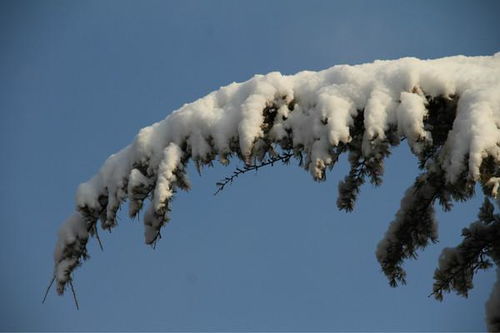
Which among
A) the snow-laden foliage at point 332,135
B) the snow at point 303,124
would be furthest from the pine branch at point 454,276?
the snow at point 303,124

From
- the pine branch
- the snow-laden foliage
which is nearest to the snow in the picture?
the snow-laden foliage

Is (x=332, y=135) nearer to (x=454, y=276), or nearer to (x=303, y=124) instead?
(x=303, y=124)

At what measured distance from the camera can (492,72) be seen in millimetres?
3248

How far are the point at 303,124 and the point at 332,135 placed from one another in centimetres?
24

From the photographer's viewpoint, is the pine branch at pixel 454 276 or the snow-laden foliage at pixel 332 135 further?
the pine branch at pixel 454 276

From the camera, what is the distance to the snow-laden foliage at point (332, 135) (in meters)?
2.83

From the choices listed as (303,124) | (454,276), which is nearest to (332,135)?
(303,124)

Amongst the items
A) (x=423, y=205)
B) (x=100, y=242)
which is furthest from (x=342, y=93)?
(x=100, y=242)

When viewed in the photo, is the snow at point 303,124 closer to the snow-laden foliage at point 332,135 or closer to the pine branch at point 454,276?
the snow-laden foliage at point 332,135

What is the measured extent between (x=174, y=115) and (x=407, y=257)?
194 cm

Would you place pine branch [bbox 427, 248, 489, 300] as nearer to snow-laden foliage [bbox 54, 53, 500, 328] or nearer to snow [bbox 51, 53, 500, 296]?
snow-laden foliage [bbox 54, 53, 500, 328]

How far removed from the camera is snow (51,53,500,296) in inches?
112

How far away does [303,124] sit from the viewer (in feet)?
10.2

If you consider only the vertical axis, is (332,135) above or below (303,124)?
below
